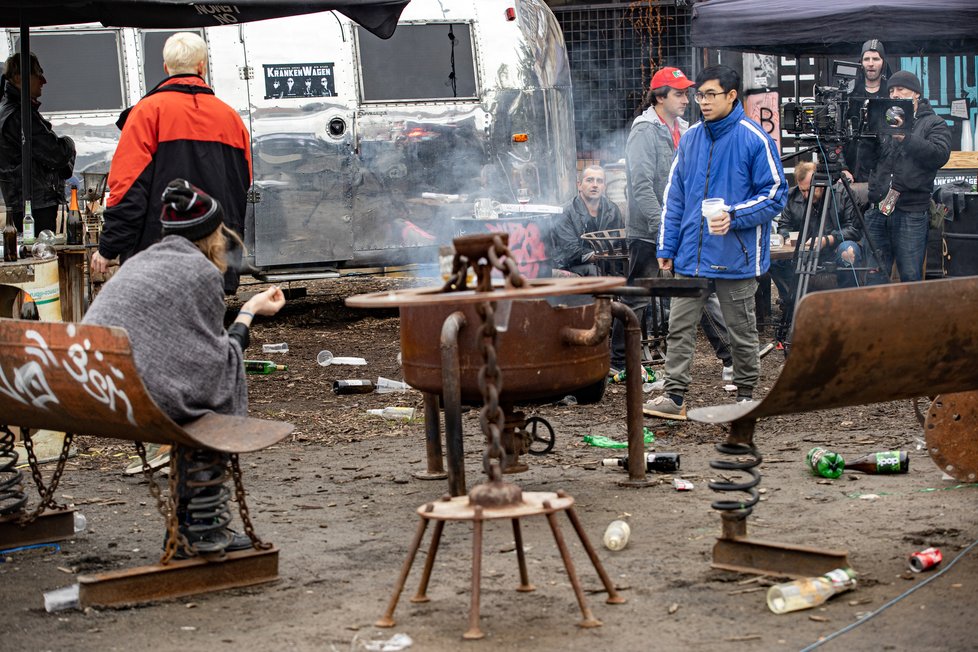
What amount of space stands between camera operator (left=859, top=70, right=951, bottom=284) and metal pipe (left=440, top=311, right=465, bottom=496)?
5.46 meters

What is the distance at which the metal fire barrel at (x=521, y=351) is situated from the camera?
18.2 feet

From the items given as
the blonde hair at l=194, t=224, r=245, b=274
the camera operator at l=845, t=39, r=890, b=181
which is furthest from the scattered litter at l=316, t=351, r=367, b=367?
the blonde hair at l=194, t=224, r=245, b=274

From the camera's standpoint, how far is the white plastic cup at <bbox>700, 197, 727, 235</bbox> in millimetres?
7191

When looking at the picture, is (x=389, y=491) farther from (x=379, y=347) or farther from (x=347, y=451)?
(x=379, y=347)

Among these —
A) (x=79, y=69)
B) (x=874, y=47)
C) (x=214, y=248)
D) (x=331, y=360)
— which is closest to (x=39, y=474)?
(x=214, y=248)

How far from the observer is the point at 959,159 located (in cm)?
1387

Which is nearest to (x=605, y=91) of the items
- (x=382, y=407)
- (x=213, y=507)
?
(x=382, y=407)

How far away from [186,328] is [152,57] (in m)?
7.41

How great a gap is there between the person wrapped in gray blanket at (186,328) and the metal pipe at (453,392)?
3.16ft

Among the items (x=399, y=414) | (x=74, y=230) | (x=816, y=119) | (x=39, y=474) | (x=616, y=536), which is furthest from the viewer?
(x=816, y=119)

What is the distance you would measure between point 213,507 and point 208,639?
0.58 metres

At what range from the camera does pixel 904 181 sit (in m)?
10.1

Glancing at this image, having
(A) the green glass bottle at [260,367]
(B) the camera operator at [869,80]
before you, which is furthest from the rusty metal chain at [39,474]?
(B) the camera operator at [869,80]

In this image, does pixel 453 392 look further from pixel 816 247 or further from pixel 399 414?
pixel 816 247
